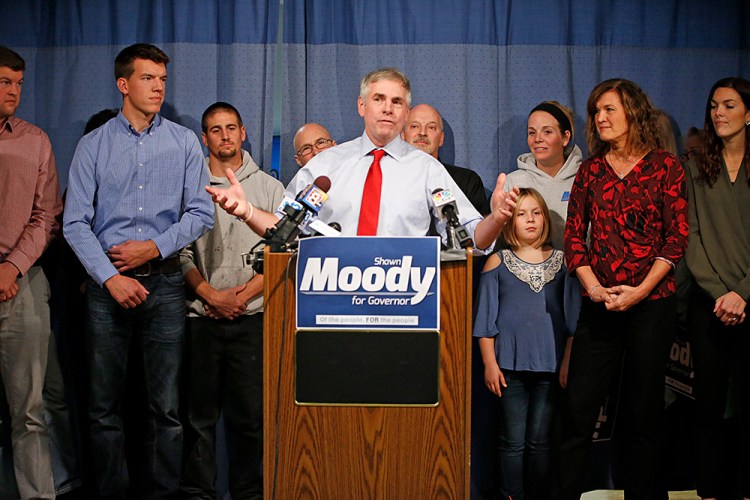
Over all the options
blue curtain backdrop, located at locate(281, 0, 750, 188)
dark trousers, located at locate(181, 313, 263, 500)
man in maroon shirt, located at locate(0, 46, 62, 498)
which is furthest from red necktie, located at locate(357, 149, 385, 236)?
man in maroon shirt, located at locate(0, 46, 62, 498)

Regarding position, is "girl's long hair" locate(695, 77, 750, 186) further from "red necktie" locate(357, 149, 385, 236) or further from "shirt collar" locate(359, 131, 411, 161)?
"red necktie" locate(357, 149, 385, 236)

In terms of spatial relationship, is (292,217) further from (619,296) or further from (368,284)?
(619,296)

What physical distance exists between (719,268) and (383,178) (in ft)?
4.84

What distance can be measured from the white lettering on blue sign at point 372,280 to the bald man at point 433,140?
5.02 feet

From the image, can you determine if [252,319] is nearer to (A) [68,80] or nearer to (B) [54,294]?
(B) [54,294]

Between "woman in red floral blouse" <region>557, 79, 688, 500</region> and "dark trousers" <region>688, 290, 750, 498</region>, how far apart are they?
0.99ft

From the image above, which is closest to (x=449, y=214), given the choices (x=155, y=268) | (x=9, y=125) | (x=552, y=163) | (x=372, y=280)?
(x=372, y=280)

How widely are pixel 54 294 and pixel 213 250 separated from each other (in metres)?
0.99

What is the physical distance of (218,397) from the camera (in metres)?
3.82

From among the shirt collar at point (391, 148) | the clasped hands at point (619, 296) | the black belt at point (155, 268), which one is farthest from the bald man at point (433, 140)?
the black belt at point (155, 268)

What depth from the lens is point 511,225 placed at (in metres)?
3.65

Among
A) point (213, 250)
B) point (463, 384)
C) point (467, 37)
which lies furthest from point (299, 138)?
point (463, 384)

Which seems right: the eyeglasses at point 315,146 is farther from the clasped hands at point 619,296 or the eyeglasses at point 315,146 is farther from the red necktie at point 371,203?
the clasped hands at point 619,296

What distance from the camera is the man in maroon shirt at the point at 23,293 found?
3.42 metres
